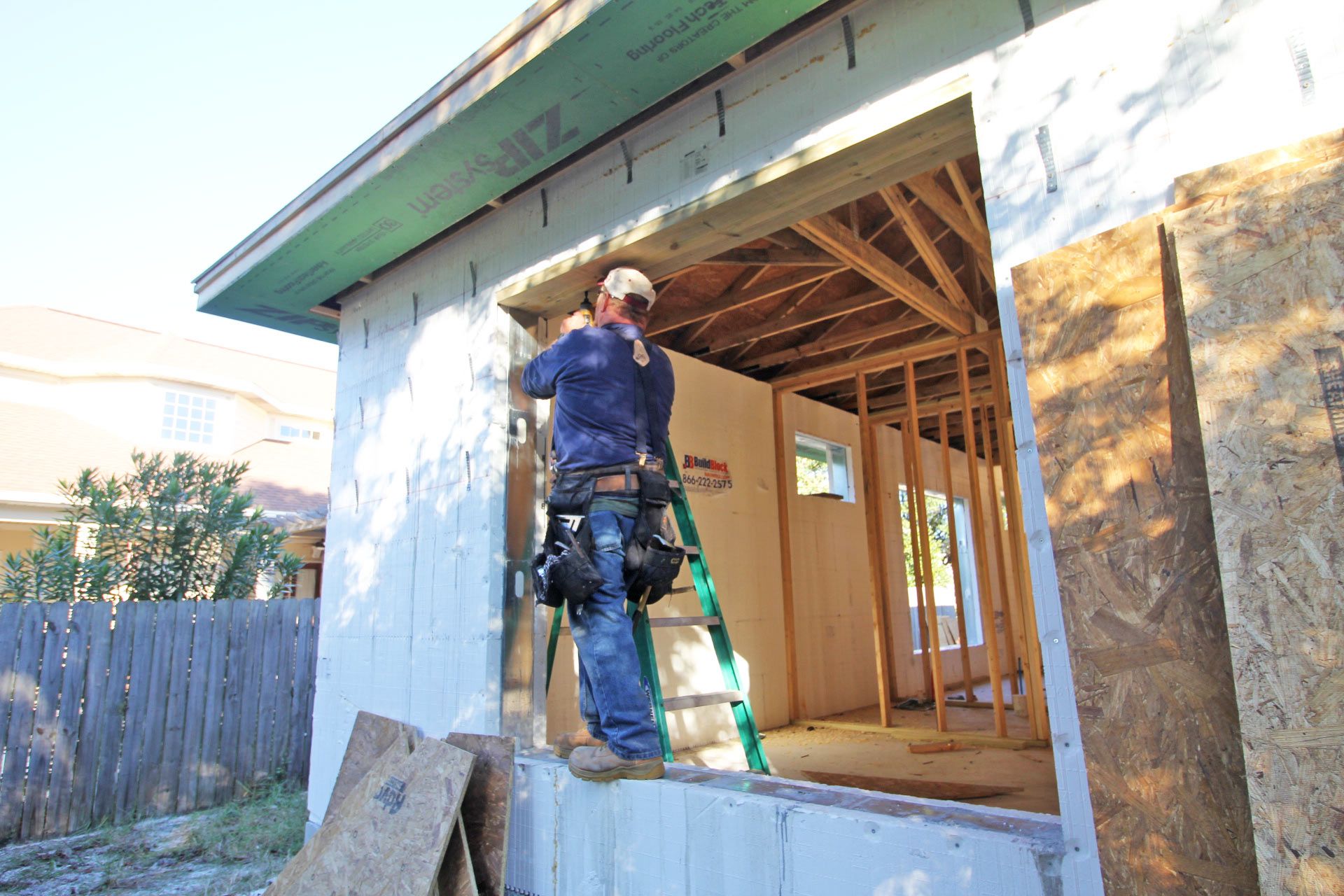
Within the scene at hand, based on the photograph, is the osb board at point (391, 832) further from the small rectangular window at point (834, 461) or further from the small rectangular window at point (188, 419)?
the small rectangular window at point (188, 419)

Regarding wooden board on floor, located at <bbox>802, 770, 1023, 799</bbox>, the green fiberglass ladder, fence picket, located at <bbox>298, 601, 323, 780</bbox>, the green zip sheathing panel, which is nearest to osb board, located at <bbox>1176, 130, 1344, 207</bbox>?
the green zip sheathing panel

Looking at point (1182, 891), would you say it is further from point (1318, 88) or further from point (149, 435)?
point (149, 435)

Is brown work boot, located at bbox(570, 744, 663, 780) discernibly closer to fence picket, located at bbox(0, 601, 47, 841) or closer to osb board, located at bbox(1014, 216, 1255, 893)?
osb board, located at bbox(1014, 216, 1255, 893)

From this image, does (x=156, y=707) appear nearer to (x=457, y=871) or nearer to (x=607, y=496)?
(x=457, y=871)

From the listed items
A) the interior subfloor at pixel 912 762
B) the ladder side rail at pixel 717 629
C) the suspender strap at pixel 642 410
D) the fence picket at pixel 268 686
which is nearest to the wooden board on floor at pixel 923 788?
the interior subfloor at pixel 912 762

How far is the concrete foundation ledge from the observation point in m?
1.77

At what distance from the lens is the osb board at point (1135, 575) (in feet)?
4.75

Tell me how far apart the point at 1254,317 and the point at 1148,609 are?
0.63 m

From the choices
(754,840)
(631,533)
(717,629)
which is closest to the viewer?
(754,840)

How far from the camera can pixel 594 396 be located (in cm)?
269

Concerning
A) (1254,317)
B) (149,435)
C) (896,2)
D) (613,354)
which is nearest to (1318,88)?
(1254,317)

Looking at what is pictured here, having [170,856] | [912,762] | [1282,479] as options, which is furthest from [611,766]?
[170,856]

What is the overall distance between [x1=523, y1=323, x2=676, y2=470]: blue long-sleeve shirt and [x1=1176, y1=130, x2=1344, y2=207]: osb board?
68.4 inches

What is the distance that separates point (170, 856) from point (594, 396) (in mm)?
3691
